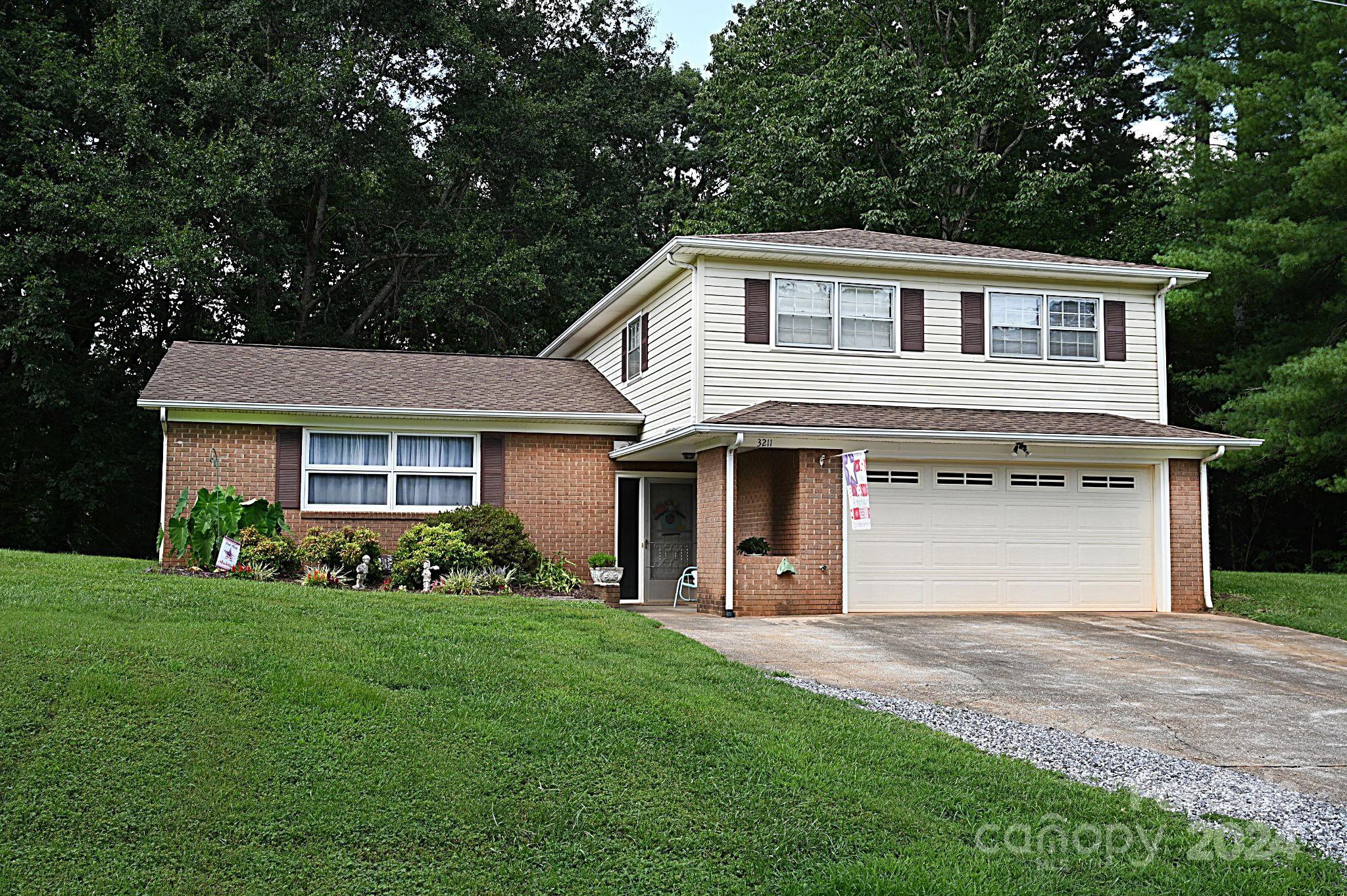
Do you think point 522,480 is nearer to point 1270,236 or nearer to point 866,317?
point 866,317

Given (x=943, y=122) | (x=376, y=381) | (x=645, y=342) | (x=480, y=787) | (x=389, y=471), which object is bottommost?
(x=480, y=787)

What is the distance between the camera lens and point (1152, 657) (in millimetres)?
11789

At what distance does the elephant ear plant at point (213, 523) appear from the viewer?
49.0ft

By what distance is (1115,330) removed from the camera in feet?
57.7

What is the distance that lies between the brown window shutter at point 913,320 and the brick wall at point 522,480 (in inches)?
166

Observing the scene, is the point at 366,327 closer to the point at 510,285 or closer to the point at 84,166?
the point at 510,285

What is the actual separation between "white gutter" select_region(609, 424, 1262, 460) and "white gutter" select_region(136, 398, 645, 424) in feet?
5.12

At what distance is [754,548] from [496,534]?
3550 millimetres

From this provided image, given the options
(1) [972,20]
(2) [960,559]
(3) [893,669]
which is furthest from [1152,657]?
(1) [972,20]

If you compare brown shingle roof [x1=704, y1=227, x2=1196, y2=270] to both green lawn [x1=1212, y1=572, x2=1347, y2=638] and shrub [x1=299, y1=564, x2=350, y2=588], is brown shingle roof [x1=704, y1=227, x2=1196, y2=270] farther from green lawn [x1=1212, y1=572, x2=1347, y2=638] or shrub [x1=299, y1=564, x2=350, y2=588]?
shrub [x1=299, y1=564, x2=350, y2=588]

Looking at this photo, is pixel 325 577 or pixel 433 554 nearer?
pixel 325 577

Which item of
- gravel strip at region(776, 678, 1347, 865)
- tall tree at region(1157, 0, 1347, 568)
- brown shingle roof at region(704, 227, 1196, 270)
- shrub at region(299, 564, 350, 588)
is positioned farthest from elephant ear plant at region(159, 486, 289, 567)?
tall tree at region(1157, 0, 1347, 568)

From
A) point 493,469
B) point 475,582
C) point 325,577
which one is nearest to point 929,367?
point 493,469

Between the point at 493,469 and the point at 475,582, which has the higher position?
the point at 493,469
